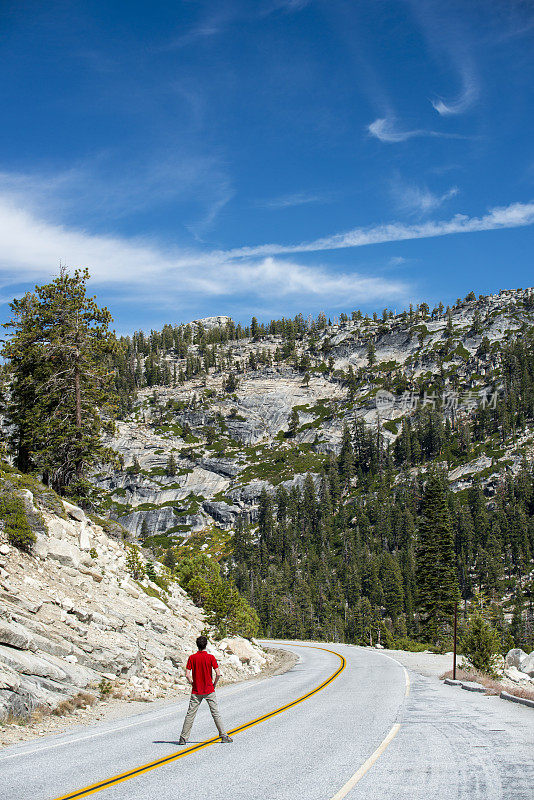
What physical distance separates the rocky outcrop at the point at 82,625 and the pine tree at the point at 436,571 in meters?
32.2

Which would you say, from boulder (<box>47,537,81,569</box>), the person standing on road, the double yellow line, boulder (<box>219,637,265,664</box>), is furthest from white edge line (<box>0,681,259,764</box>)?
boulder (<box>219,637,265,664</box>)

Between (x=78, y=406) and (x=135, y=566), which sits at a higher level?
(x=78, y=406)

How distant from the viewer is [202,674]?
959 centimetres

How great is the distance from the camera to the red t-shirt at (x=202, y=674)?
375 inches

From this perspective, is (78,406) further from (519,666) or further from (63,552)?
(519,666)

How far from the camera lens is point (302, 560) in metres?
127

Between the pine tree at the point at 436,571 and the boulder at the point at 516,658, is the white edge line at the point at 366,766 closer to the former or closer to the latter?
the boulder at the point at 516,658

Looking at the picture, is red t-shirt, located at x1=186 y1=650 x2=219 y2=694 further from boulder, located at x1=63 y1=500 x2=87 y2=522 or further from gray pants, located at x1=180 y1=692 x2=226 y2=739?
boulder, located at x1=63 y1=500 x2=87 y2=522

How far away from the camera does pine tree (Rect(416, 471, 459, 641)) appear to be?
53438mm

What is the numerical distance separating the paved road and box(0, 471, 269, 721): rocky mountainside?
7.84ft

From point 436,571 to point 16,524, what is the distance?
152ft

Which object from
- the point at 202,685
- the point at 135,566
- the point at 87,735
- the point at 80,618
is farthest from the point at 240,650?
the point at 202,685

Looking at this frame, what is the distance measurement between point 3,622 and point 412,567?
11077 centimetres

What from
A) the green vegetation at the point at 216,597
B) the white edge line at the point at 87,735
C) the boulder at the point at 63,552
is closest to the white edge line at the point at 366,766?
the white edge line at the point at 87,735
